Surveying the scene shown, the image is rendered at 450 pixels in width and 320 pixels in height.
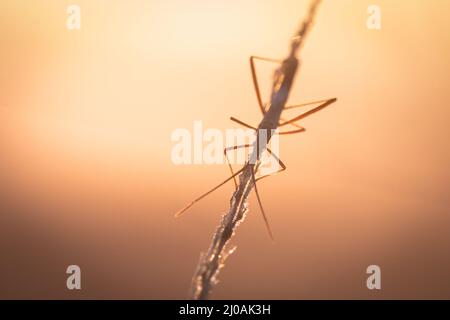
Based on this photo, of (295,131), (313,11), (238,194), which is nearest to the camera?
(238,194)

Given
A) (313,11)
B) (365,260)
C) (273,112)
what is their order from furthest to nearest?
(365,260) → (273,112) → (313,11)

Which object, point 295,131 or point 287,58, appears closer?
point 287,58

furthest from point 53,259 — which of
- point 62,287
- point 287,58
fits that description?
point 287,58

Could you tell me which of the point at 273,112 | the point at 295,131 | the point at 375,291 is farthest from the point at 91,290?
the point at 273,112

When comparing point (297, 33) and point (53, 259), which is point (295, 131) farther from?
point (53, 259)

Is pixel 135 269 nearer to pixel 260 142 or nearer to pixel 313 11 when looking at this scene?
pixel 260 142

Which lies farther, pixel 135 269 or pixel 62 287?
pixel 135 269

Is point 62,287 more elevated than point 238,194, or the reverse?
point 238,194

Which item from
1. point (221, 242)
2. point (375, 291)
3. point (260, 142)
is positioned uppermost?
point (260, 142)

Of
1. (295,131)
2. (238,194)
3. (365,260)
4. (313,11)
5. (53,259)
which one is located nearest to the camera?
(238,194)
